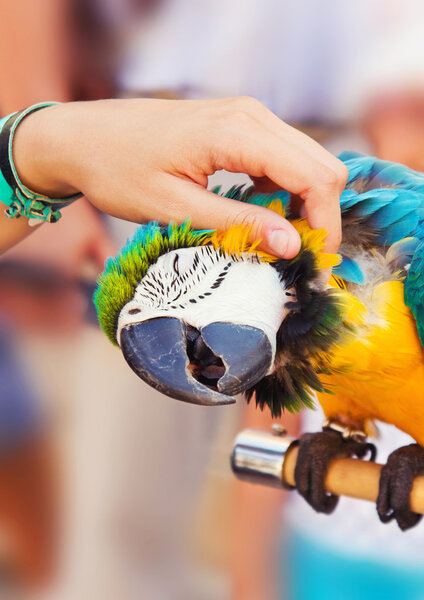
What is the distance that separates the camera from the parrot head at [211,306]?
0.51 metres

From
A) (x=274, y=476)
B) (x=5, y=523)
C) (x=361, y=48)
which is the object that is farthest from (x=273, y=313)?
(x=5, y=523)

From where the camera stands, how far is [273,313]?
0.56 m

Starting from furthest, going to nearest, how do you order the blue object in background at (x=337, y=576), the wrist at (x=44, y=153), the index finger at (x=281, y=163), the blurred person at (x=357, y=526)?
1. the blue object in background at (x=337, y=576)
2. the blurred person at (x=357, y=526)
3. the wrist at (x=44, y=153)
4. the index finger at (x=281, y=163)

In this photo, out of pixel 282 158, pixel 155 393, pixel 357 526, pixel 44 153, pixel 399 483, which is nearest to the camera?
pixel 282 158

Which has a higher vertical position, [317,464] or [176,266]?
[176,266]

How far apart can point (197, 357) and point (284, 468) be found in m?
0.34

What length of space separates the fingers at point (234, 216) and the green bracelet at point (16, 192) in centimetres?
21

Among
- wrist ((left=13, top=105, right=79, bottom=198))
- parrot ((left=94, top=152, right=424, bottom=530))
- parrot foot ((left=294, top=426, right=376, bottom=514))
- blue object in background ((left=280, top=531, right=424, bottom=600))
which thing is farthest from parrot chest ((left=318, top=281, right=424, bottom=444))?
blue object in background ((left=280, top=531, right=424, bottom=600))

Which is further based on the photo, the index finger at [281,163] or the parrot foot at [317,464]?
the parrot foot at [317,464]

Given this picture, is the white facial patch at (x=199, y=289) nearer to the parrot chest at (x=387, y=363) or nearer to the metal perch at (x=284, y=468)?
the parrot chest at (x=387, y=363)

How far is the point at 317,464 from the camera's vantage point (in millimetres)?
824

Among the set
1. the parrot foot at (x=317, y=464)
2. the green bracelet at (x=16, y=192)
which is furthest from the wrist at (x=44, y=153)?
the parrot foot at (x=317, y=464)

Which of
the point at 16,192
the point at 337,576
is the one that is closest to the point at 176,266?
the point at 16,192

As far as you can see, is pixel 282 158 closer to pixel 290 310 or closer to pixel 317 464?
pixel 290 310
